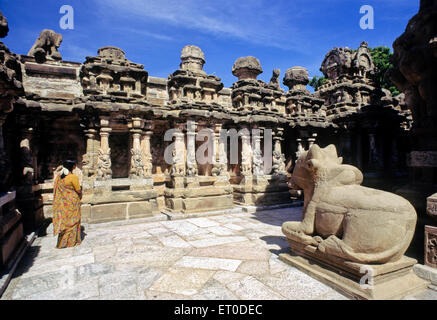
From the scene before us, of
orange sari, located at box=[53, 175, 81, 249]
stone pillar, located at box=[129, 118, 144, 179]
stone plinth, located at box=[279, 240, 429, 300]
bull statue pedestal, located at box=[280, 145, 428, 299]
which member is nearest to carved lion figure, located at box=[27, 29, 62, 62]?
stone pillar, located at box=[129, 118, 144, 179]

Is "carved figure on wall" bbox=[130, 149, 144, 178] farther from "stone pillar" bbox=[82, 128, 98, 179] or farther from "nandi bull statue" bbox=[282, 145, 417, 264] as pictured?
"nandi bull statue" bbox=[282, 145, 417, 264]

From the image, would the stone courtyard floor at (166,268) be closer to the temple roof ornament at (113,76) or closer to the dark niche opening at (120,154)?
the dark niche opening at (120,154)

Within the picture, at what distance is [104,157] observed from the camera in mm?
7125

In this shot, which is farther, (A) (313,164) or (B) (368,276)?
(A) (313,164)

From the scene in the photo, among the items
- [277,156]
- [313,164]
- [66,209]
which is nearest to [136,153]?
[66,209]

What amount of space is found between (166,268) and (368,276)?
8.81ft

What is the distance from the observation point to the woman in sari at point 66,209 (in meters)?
4.95

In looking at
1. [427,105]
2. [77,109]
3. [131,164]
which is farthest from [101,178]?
[427,105]

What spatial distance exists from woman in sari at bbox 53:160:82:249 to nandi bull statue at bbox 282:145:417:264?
3939mm

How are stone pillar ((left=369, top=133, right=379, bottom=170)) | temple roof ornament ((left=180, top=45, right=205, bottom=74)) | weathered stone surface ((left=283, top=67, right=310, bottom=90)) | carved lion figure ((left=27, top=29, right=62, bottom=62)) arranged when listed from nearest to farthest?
carved lion figure ((left=27, top=29, right=62, bottom=62)), temple roof ornament ((left=180, top=45, right=205, bottom=74)), stone pillar ((left=369, top=133, right=379, bottom=170)), weathered stone surface ((left=283, top=67, right=310, bottom=90))

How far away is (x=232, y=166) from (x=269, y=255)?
5968 mm

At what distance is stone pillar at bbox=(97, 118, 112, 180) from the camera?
7.03 meters

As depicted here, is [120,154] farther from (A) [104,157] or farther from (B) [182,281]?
(B) [182,281]

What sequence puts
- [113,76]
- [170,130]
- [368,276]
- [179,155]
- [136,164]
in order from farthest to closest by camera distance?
[170,130], [179,155], [113,76], [136,164], [368,276]
